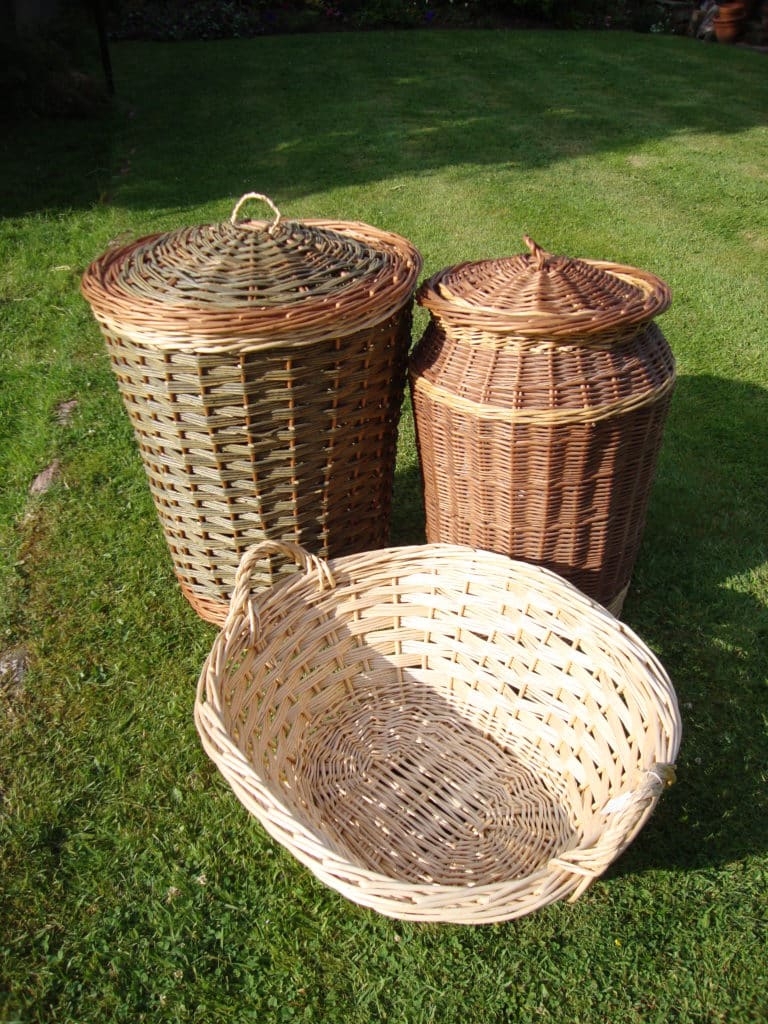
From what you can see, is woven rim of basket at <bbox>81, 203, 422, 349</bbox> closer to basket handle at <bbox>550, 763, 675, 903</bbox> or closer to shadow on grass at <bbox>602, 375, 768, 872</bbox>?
basket handle at <bbox>550, 763, 675, 903</bbox>

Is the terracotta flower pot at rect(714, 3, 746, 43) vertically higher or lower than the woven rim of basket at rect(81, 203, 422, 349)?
lower

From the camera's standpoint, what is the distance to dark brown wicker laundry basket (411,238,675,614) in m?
1.87

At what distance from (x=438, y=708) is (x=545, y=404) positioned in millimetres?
837

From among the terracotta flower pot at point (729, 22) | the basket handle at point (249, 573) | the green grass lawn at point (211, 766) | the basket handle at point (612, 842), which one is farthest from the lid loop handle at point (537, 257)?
the terracotta flower pot at point (729, 22)

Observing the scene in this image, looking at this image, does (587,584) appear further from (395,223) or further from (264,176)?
(264,176)

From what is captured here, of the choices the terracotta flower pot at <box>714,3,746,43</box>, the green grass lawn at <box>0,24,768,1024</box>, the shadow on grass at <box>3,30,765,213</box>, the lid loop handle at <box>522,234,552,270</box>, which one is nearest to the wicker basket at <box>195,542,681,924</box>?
the green grass lawn at <box>0,24,768,1024</box>

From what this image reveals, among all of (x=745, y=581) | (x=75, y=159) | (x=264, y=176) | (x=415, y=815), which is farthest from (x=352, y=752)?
(x=75, y=159)

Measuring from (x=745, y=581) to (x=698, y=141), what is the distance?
5.51m

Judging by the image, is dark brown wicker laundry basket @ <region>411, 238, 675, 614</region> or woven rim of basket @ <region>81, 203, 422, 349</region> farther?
dark brown wicker laundry basket @ <region>411, 238, 675, 614</region>

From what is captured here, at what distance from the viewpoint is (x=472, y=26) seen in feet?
36.3

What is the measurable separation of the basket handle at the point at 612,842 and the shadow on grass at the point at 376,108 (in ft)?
17.3

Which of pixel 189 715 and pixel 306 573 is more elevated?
pixel 306 573

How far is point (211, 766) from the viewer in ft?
6.61

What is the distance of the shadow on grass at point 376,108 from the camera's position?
253 inches
